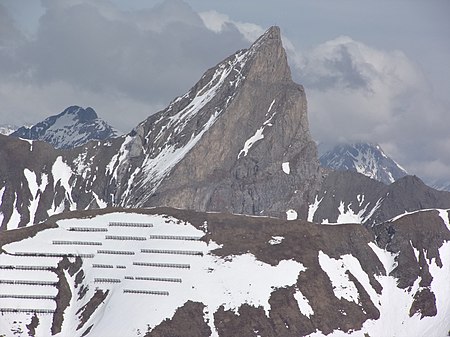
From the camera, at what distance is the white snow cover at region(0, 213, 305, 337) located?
172m

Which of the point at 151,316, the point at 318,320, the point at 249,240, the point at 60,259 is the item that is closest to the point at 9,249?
the point at 60,259

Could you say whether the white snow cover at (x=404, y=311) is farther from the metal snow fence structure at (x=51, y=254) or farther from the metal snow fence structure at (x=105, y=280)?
the metal snow fence structure at (x=51, y=254)

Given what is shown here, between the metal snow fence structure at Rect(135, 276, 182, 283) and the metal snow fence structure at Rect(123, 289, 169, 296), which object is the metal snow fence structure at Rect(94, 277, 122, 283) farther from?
the metal snow fence structure at Rect(123, 289, 169, 296)

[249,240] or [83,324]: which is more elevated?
[249,240]

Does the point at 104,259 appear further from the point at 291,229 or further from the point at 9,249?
the point at 291,229

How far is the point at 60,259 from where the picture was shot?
189125 mm

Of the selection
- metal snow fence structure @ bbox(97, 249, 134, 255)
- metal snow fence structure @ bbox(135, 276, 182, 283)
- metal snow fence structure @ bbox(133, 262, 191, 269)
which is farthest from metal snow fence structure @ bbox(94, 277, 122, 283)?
metal snow fence structure @ bbox(97, 249, 134, 255)

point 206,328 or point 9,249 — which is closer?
point 206,328

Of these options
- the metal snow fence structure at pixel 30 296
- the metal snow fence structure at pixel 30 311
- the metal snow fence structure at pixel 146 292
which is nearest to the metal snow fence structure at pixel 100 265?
the metal snow fence structure at pixel 146 292

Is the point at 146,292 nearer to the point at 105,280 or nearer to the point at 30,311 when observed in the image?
the point at 105,280

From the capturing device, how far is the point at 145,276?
182000mm

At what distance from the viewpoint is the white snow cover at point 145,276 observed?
17162 cm

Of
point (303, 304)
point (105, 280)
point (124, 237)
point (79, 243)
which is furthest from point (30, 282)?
point (303, 304)

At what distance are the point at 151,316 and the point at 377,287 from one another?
51.9 meters
